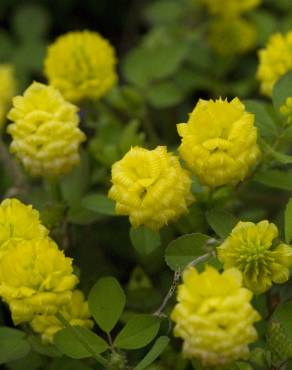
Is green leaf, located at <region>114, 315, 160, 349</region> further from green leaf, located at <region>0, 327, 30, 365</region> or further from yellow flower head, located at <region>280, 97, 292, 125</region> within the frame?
yellow flower head, located at <region>280, 97, 292, 125</region>

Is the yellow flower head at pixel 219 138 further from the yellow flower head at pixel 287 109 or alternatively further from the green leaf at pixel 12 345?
the green leaf at pixel 12 345

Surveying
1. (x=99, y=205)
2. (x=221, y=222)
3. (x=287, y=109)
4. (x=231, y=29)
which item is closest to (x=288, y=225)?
(x=221, y=222)

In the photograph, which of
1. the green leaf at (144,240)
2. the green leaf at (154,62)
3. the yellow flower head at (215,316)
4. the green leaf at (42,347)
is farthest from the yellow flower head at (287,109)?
the green leaf at (154,62)

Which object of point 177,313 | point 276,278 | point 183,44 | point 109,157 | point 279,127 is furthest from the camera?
point 183,44

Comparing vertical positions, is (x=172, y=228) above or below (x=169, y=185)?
below

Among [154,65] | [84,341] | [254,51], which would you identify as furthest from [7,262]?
[254,51]

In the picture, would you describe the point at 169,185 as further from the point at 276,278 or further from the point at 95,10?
the point at 95,10
